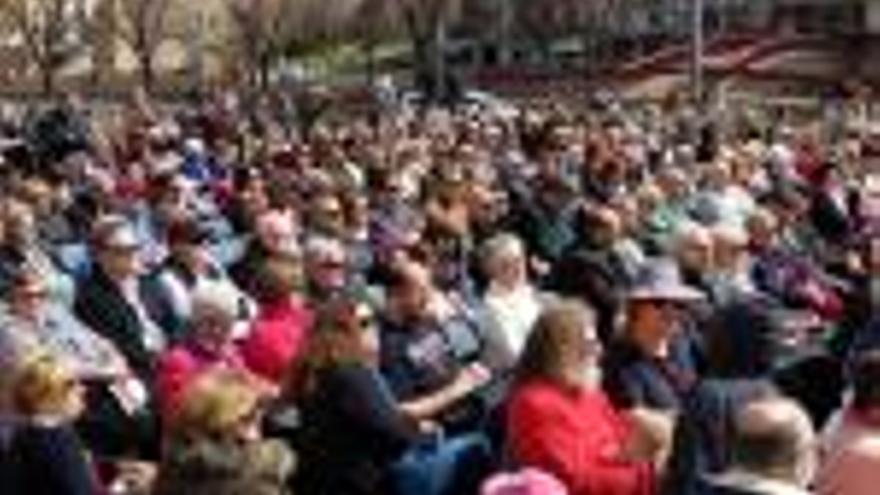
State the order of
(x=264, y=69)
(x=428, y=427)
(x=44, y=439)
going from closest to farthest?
(x=44, y=439) < (x=428, y=427) < (x=264, y=69)

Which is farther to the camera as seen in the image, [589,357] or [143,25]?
[143,25]

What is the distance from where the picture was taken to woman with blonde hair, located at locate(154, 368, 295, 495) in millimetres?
8938

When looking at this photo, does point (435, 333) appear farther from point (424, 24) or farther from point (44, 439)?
point (424, 24)

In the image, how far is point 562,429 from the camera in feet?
34.7

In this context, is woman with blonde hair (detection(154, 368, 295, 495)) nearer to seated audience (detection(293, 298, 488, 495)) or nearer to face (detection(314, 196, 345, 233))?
seated audience (detection(293, 298, 488, 495))

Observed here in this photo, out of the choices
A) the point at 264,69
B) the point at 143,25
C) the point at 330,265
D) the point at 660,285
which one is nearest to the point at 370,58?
the point at 264,69

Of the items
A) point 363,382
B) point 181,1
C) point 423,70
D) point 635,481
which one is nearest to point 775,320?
point 635,481

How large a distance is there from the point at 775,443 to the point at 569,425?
2.45 m

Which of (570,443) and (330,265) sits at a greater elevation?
(570,443)

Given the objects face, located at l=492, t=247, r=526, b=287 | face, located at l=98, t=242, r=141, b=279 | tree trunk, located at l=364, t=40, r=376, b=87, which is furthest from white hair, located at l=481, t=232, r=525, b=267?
tree trunk, located at l=364, t=40, r=376, b=87

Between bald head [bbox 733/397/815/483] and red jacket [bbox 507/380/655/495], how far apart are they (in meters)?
2.24

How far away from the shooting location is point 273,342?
42.8 ft

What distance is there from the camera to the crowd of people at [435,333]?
9594 mm

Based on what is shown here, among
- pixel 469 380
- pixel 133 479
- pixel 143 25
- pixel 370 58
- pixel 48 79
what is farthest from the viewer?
pixel 370 58
